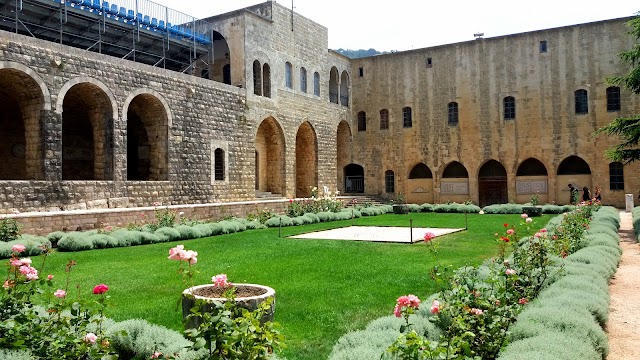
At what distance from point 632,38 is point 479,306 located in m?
25.3

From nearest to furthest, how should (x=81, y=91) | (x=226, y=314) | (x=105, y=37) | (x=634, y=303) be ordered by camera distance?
(x=226, y=314) < (x=634, y=303) < (x=81, y=91) < (x=105, y=37)

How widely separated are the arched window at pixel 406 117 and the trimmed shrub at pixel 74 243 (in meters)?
20.6

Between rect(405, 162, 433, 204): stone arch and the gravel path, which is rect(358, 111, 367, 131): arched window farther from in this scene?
the gravel path

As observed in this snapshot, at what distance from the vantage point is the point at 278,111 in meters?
23.5

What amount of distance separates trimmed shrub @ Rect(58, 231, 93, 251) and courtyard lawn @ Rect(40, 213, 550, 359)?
1.41 feet

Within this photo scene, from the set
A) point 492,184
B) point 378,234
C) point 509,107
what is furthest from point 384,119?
point 378,234

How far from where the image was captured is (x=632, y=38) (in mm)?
23719

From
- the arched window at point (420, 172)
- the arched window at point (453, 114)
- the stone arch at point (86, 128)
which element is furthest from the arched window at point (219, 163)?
the arched window at point (453, 114)

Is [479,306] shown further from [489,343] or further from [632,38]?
[632,38]

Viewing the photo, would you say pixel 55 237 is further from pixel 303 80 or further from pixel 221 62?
pixel 303 80

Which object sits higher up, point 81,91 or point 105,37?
point 105,37

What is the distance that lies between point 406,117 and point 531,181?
25.2 feet

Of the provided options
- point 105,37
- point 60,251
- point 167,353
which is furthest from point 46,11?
point 167,353

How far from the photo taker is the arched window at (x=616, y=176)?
24.0 metres
